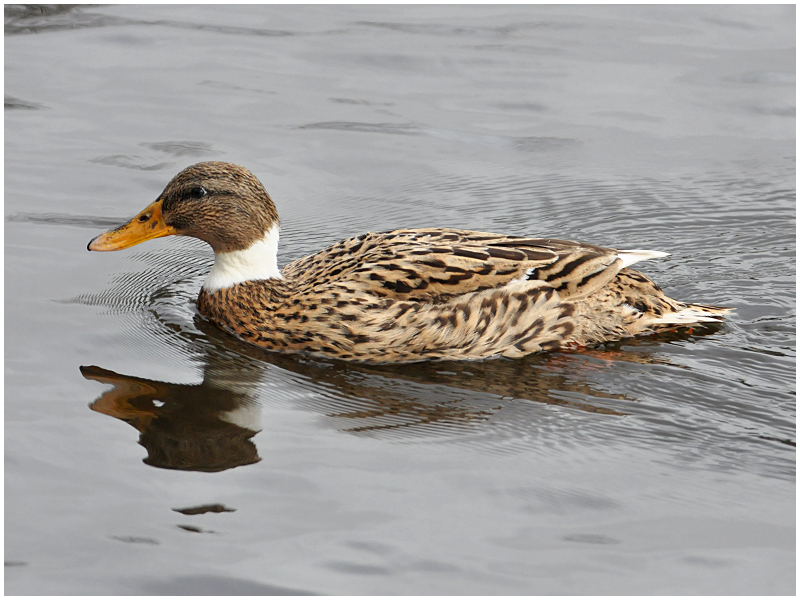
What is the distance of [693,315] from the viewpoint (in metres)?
8.27

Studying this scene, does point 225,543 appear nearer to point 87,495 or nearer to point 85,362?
point 87,495

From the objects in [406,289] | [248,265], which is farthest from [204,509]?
[248,265]

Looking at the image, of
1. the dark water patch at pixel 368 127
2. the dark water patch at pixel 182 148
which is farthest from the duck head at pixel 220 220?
the dark water patch at pixel 368 127

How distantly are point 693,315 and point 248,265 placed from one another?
10.9ft

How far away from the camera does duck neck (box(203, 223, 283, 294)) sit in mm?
8492

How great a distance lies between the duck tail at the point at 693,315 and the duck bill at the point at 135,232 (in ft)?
12.2

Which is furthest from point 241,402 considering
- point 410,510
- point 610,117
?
point 610,117

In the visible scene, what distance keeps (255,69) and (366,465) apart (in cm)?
793

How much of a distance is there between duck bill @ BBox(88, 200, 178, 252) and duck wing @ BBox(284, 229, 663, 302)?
118cm

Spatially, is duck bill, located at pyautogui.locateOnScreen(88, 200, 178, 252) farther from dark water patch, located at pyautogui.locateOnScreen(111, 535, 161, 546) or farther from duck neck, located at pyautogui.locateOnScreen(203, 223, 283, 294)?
dark water patch, located at pyautogui.locateOnScreen(111, 535, 161, 546)

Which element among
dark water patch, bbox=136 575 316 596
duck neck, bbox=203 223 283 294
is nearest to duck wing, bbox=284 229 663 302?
duck neck, bbox=203 223 283 294

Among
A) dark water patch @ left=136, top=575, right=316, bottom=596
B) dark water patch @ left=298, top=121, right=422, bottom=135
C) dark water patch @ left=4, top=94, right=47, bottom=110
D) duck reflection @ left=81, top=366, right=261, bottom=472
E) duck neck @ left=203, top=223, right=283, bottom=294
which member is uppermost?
dark water patch @ left=4, top=94, right=47, bottom=110

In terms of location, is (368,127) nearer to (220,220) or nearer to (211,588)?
(220,220)

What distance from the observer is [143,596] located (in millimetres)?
5391
